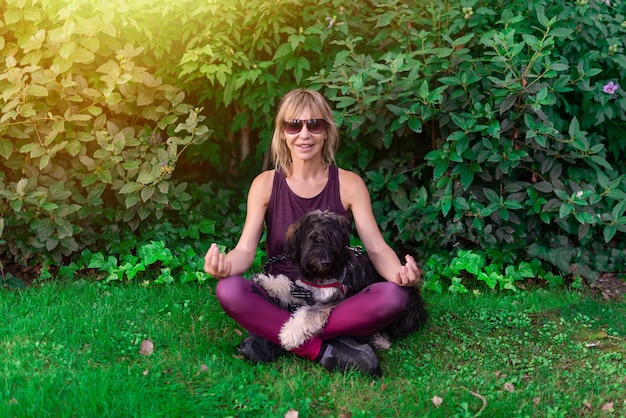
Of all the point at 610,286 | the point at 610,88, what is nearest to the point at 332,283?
the point at 610,286

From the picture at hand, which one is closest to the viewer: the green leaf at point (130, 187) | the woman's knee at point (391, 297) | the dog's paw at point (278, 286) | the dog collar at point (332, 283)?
the woman's knee at point (391, 297)

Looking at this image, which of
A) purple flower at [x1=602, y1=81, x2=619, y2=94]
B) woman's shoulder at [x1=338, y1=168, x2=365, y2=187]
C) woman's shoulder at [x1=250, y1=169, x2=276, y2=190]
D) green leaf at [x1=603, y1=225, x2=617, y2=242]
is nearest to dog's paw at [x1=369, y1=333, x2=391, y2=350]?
woman's shoulder at [x1=338, y1=168, x2=365, y2=187]

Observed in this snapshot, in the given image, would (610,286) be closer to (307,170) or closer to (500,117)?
(500,117)

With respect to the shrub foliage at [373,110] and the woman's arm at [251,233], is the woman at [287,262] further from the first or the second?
the shrub foliage at [373,110]

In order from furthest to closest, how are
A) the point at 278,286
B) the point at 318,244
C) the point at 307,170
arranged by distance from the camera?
1. the point at 307,170
2. the point at 278,286
3. the point at 318,244

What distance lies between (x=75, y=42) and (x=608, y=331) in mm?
4078

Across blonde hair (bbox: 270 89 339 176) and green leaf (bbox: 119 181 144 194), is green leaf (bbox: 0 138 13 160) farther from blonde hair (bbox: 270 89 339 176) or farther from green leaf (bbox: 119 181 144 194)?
blonde hair (bbox: 270 89 339 176)

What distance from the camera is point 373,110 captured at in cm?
501

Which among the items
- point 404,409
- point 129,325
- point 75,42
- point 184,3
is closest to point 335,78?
point 184,3

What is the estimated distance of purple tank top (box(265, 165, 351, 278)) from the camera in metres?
3.95

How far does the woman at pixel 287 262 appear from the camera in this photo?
138 inches

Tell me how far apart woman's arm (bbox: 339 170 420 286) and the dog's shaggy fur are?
0.07 m

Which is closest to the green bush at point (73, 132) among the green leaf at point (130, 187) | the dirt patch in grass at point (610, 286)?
the green leaf at point (130, 187)

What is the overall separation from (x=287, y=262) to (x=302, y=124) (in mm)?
815
